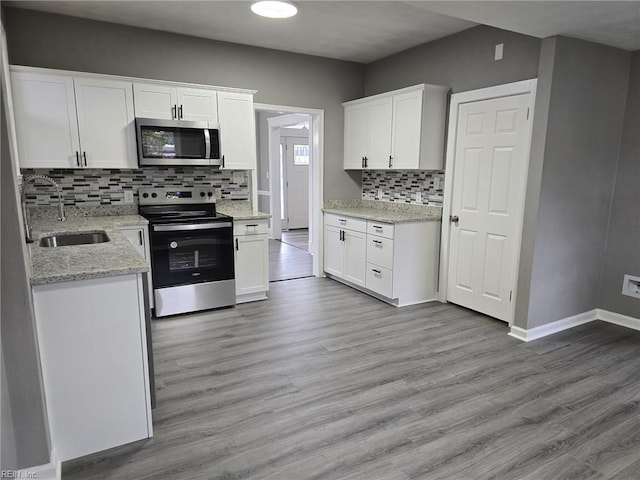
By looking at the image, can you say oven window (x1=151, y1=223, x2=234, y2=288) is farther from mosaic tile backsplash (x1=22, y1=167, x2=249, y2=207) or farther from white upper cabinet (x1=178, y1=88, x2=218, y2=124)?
white upper cabinet (x1=178, y1=88, x2=218, y2=124)

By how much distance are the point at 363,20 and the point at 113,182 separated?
2.72 metres

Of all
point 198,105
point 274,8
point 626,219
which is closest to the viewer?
point 274,8

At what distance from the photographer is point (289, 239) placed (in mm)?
7645

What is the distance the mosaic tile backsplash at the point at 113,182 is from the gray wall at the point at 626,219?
3635mm

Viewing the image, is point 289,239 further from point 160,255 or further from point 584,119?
point 584,119

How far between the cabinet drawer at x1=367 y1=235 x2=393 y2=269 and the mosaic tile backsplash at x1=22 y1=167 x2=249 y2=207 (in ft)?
5.27

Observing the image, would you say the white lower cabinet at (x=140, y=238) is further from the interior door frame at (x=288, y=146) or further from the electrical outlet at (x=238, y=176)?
the interior door frame at (x=288, y=146)

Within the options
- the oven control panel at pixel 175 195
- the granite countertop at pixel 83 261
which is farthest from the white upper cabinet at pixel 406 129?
the granite countertop at pixel 83 261

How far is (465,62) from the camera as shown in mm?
3768

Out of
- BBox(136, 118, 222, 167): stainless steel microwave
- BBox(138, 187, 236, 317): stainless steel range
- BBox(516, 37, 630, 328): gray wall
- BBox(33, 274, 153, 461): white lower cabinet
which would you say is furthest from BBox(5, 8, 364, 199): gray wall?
BBox(33, 274, 153, 461): white lower cabinet

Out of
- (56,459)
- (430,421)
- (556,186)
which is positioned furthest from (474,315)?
(56,459)

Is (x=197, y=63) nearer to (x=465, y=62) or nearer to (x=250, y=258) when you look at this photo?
(x=250, y=258)

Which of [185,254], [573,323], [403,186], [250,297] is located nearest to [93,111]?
[185,254]

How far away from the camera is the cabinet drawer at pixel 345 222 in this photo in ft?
14.2
